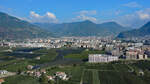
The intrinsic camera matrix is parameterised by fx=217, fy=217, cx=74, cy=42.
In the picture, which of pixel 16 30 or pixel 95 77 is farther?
pixel 16 30

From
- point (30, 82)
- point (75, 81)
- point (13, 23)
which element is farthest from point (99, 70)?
point (13, 23)

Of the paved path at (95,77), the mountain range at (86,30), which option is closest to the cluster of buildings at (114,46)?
the paved path at (95,77)

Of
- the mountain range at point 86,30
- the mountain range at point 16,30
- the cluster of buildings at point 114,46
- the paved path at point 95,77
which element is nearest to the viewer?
the paved path at point 95,77

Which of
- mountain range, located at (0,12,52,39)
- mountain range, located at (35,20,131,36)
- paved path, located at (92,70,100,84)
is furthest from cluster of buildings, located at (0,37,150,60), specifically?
mountain range, located at (35,20,131,36)

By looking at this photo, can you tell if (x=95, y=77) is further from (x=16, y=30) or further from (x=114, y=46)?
(x=16, y=30)

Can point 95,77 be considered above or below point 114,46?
below

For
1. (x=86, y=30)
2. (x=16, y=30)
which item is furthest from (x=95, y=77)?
(x=86, y=30)

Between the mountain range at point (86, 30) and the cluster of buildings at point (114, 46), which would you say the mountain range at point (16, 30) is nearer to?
the mountain range at point (86, 30)

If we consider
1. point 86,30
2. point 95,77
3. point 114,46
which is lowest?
point 95,77
